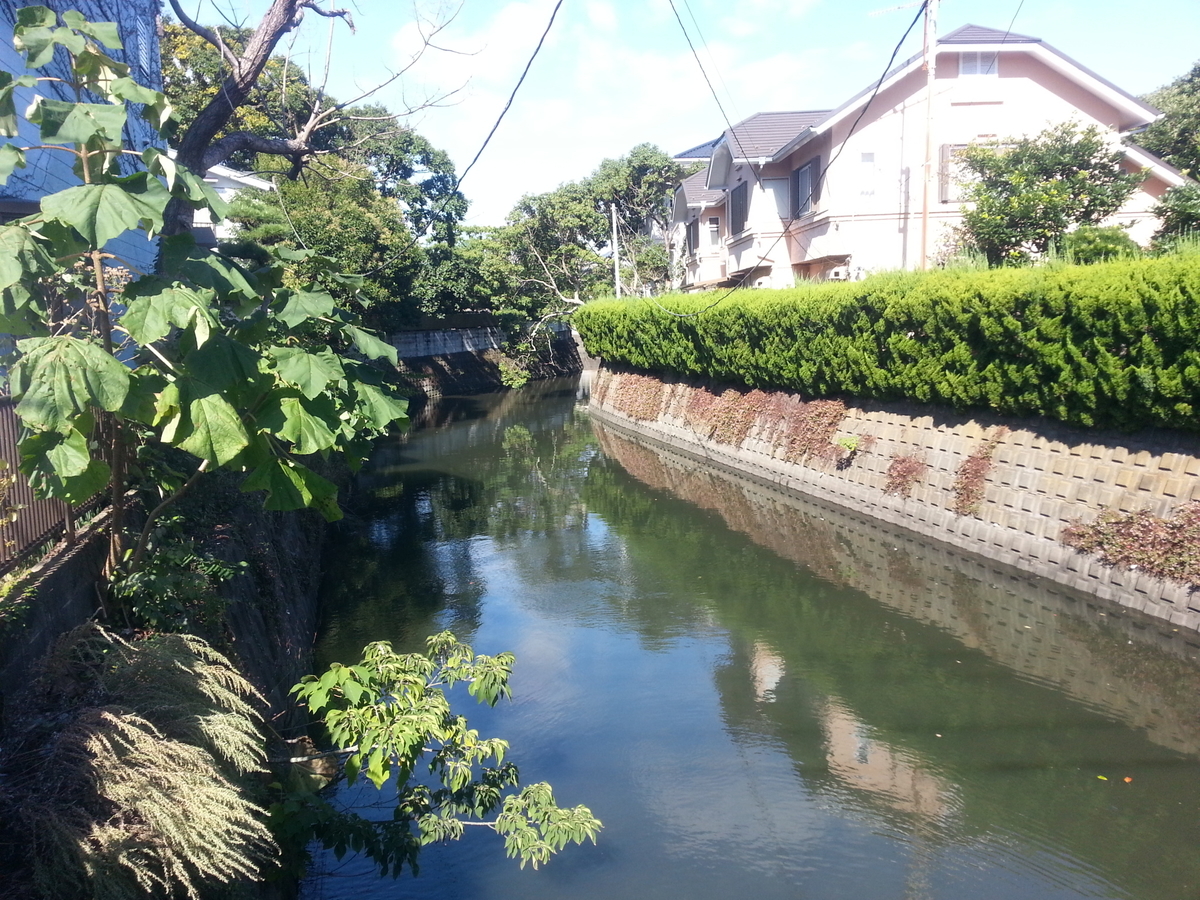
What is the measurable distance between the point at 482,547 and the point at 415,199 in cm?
2739

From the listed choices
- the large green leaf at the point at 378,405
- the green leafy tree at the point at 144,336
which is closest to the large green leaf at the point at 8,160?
the green leafy tree at the point at 144,336

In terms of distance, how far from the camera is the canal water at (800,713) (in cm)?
646

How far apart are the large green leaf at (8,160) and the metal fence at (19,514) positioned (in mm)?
2021

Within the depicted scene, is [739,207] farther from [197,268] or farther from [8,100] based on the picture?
[8,100]

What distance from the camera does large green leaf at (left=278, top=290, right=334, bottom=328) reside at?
5.25 metres

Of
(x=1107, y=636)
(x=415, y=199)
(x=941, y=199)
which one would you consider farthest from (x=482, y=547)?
(x=415, y=199)

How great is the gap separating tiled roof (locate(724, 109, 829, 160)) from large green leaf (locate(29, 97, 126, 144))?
22.8m

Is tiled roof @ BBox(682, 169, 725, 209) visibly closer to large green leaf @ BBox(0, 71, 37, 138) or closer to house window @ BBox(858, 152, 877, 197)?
house window @ BBox(858, 152, 877, 197)

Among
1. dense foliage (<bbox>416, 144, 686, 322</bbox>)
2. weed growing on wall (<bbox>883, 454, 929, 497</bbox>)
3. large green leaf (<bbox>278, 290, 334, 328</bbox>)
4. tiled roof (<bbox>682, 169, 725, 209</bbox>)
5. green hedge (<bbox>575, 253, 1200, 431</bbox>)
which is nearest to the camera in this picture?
large green leaf (<bbox>278, 290, 334, 328</bbox>)

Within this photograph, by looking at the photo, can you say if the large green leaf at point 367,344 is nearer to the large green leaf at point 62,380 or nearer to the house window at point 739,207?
the large green leaf at point 62,380

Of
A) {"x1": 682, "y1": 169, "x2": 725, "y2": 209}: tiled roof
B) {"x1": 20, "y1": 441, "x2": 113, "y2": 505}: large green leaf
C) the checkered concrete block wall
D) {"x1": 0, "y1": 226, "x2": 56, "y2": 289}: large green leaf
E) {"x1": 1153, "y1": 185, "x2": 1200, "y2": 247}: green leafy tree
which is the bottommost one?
the checkered concrete block wall

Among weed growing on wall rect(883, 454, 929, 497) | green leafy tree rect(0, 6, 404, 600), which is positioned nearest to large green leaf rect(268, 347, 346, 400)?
green leafy tree rect(0, 6, 404, 600)

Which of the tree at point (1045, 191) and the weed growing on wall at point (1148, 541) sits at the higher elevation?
the tree at point (1045, 191)

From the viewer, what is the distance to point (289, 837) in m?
5.05
